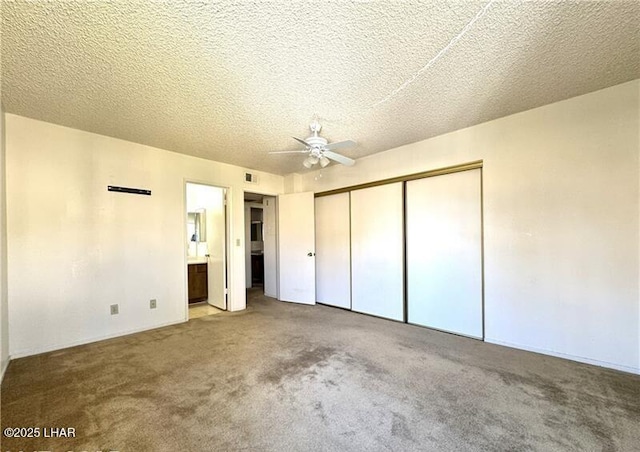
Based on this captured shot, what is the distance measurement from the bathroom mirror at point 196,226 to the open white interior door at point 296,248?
194cm

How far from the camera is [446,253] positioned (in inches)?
143

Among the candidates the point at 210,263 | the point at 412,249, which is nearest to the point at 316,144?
the point at 412,249

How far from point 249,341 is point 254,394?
120 centimetres

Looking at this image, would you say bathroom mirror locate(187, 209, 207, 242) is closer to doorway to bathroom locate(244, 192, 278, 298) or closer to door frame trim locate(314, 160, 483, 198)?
doorway to bathroom locate(244, 192, 278, 298)

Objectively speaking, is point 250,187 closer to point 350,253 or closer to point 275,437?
point 350,253

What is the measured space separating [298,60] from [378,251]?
3.07 m

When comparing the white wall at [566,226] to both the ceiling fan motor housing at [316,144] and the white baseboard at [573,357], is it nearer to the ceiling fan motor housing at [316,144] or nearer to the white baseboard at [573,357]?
the white baseboard at [573,357]

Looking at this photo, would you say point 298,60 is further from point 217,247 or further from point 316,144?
point 217,247

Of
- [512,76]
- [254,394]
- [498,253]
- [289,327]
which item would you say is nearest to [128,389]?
[254,394]

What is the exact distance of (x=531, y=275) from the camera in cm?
295

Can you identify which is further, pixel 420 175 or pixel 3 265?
pixel 420 175

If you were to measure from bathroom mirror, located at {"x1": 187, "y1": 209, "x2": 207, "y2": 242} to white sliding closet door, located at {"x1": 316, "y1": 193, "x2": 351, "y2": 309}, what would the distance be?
9.06 feet

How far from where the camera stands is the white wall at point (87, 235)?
2932 millimetres

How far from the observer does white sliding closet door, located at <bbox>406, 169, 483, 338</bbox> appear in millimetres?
3418
